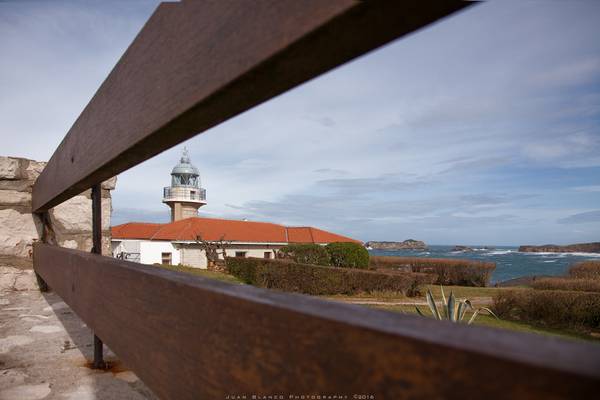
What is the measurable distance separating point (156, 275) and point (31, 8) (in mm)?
2713

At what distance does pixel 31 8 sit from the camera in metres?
2.46

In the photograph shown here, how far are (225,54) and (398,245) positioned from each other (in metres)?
112

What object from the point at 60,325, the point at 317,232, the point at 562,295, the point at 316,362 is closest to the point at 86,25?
the point at 60,325

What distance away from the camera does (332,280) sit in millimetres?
13086

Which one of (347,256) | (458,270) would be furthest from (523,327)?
(458,270)

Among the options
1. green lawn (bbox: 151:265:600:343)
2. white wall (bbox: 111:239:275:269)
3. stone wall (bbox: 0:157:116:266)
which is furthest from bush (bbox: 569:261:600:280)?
stone wall (bbox: 0:157:116:266)

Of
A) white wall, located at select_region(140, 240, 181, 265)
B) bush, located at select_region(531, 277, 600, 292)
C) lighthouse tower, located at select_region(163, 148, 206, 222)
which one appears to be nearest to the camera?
bush, located at select_region(531, 277, 600, 292)

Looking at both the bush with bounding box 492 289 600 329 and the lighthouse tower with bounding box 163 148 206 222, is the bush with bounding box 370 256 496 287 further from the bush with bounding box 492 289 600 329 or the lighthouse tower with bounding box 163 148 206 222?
the lighthouse tower with bounding box 163 148 206 222

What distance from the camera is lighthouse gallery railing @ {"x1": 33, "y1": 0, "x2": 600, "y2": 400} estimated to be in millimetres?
295

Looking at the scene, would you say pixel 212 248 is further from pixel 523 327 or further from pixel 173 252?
pixel 523 327

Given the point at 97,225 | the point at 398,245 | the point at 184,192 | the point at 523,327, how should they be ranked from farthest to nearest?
the point at 398,245, the point at 184,192, the point at 523,327, the point at 97,225

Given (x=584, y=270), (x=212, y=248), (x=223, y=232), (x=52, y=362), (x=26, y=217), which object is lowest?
(x=584, y=270)

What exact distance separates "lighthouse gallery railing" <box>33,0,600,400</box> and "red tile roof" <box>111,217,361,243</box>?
22.6 meters

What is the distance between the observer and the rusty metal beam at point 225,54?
370mm
